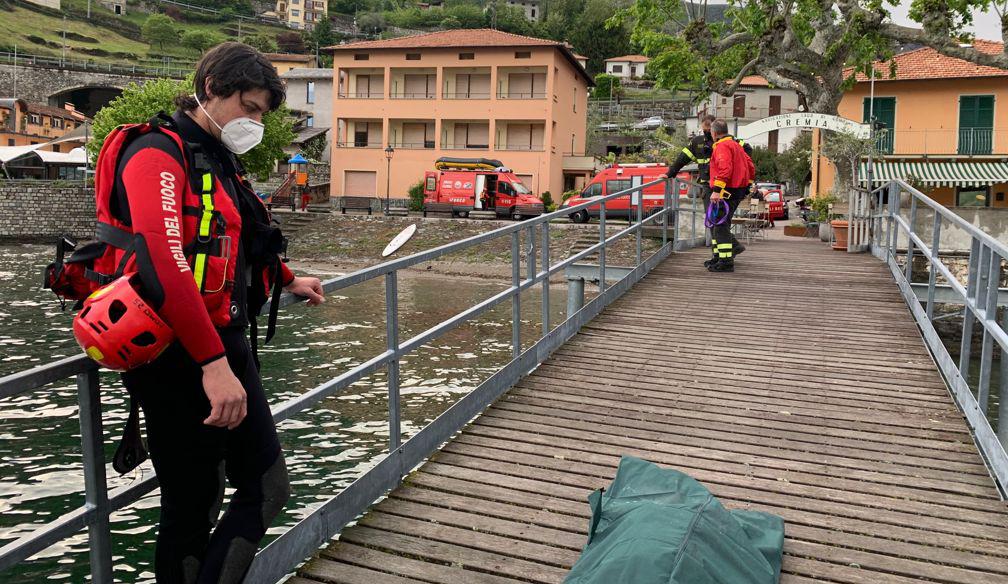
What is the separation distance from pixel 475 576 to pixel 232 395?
1.74 m

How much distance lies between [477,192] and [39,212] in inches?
917

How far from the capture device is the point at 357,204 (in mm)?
44781

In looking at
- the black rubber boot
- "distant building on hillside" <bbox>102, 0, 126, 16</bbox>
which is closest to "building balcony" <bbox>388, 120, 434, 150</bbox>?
the black rubber boot

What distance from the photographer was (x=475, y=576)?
3820 mm

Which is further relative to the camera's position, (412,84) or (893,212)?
(412,84)

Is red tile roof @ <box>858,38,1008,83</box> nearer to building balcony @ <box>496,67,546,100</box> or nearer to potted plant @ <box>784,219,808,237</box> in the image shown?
potted plant @ <box>784,219,808,237</box>

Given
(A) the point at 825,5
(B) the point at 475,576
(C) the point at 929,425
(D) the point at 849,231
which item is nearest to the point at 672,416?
(C) the point at 929,425

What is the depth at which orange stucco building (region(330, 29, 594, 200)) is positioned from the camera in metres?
49.7

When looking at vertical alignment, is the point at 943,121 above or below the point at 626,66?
below

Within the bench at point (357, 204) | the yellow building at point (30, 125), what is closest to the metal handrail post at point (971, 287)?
the bench at point (357, 204)

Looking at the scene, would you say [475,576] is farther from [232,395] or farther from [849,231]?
[849,231]

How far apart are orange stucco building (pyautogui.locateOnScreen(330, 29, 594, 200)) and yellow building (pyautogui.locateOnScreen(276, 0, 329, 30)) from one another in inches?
4610

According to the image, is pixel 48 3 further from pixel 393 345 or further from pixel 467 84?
pixel 393 345

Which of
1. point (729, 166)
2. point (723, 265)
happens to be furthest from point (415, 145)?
point (723, 265)
